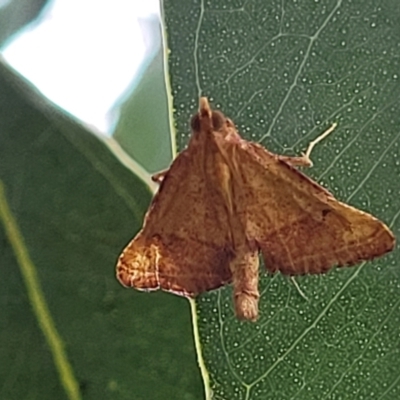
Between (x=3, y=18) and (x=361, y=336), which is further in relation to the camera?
(x=3, y=18)

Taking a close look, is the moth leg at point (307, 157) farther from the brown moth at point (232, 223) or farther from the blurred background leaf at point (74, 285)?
the blurred background leaf at point (74, 285)

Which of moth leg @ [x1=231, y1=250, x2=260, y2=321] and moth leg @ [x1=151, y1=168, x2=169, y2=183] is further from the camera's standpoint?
moth leg @ [x1=151, y1=168, x2=169, y2=183]

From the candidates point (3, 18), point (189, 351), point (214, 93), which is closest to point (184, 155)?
point (214, 93)

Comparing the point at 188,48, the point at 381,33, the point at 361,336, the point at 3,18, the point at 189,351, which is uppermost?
the point at 3,18

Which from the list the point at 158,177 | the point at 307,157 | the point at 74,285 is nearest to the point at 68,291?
the point at 74,285

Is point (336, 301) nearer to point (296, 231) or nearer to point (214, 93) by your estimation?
point (296, 231)

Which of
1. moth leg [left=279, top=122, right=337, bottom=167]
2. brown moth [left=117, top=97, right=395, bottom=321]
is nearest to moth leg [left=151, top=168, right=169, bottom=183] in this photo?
brown moth [left=117, top=97, right=395, bottom=321]

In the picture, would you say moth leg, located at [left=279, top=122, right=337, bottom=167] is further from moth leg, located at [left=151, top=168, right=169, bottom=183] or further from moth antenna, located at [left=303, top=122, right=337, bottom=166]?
moth leg, located at [left=151, top=168, right=169, bottom=183]
